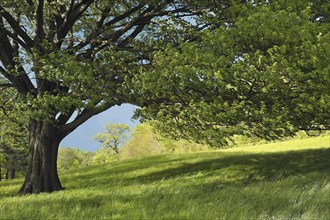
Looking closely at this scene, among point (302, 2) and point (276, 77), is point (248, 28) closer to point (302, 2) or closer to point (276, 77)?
point (276, 77)

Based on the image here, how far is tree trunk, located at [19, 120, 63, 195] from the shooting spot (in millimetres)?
16609

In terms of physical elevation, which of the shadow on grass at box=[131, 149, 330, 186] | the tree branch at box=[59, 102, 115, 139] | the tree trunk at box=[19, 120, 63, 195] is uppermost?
the tree branch at box=[59, 102, 115, 139]

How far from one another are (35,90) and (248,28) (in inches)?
403

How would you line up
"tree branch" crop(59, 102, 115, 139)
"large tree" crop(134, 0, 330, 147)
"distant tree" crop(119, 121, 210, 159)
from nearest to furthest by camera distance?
"large tree" crop(134, 0, 330, 147) → "tree branch" crop(59, 102, 115, 139) → "distant tree" crop(119, 121, 210, 159)

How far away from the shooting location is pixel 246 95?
11.7m

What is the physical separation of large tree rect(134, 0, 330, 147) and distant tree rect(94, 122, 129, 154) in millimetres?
75911

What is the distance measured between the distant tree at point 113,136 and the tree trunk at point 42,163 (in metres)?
70.7

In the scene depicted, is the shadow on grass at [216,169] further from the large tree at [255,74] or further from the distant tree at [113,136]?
the distant tree at [113,136]

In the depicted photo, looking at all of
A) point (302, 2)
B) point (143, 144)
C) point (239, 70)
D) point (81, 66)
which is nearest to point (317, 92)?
point (239, 70)

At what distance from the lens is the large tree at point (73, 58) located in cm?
1337

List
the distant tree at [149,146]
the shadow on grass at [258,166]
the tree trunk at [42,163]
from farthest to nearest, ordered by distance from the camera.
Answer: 1. the distant tree at [149,146]
2. the shadow on grass at [258,166]
3. the tree trunk at [42,163]

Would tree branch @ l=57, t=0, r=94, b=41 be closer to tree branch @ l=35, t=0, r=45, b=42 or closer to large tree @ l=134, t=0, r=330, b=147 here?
tree branch @ l=35, t=0, r=45, b=42

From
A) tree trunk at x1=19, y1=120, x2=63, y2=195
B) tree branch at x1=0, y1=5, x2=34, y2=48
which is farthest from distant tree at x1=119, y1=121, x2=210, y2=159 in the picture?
tree branch at x1=0, y1=5, x2=34, y2=48

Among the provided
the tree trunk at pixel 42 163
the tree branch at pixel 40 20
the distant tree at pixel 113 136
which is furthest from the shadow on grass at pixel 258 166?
the distant tree at pixel 113 136
